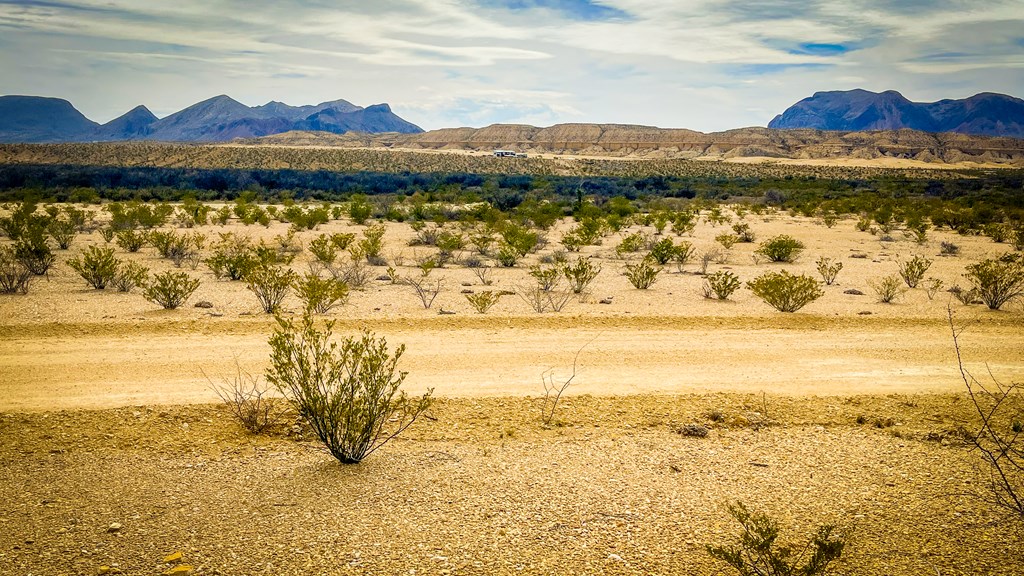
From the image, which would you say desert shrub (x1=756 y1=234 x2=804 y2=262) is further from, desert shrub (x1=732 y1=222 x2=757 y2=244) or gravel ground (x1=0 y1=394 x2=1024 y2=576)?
gravel ground (x1=0 y1=394 x2=1024 y2=576)

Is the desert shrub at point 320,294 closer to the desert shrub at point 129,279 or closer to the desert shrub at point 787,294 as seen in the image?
the desert shrub at point 129,279

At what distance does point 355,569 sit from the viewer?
5051 millimetres

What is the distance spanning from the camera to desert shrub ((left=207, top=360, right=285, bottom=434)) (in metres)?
7.98

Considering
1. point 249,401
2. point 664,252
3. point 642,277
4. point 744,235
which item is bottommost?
point 249,401

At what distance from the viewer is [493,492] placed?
6.35 m

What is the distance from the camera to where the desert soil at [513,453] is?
5.36 metres

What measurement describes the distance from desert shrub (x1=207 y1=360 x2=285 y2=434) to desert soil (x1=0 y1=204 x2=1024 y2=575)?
217 mm

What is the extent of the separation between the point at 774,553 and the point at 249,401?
648 centimetres

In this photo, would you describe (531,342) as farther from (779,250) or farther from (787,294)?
(779,250)

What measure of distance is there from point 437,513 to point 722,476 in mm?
2996

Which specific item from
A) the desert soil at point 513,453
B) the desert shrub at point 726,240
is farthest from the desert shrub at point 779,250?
the desert soil at point 513,453

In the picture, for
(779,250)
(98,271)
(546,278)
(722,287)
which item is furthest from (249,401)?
(779,250)

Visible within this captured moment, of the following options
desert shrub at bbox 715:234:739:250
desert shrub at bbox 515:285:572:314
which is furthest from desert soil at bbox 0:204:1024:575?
desert shrub at bbox 715:234:739:250

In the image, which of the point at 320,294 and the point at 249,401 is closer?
the point at 249,401
